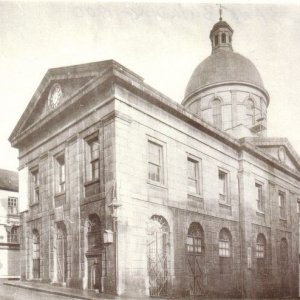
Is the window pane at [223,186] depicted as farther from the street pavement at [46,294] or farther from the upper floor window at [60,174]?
the upper floor window at [60,174]

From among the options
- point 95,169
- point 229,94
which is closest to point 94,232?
point 95,169

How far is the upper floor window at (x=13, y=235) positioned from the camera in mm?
40656

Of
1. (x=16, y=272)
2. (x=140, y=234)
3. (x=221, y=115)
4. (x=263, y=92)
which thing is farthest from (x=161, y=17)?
(x=16, y=272)

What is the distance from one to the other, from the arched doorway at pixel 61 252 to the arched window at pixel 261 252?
1175 cm

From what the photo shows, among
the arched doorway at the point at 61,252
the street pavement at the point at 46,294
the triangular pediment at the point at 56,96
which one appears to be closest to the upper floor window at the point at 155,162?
the triangular pediment at the point at 56,96

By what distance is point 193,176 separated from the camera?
21.7 meters

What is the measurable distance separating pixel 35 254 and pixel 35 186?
3.54 metres

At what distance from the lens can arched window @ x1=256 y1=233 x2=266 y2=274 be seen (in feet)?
84.5

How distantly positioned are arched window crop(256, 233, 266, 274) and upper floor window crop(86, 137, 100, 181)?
12.5 meters

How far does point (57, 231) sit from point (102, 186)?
185 inches

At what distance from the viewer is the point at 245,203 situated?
81.1 ft

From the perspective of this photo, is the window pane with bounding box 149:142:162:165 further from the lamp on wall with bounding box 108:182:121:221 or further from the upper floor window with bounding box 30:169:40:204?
the upper floor window with bounding box 30:169:40:204

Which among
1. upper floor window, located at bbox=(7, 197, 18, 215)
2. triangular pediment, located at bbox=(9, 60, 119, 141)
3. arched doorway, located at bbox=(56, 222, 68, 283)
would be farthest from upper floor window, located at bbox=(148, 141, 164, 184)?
upper floor window, located at bbox=(7, 197, 18, 215)

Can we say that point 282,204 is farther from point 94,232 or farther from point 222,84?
point 94,232
